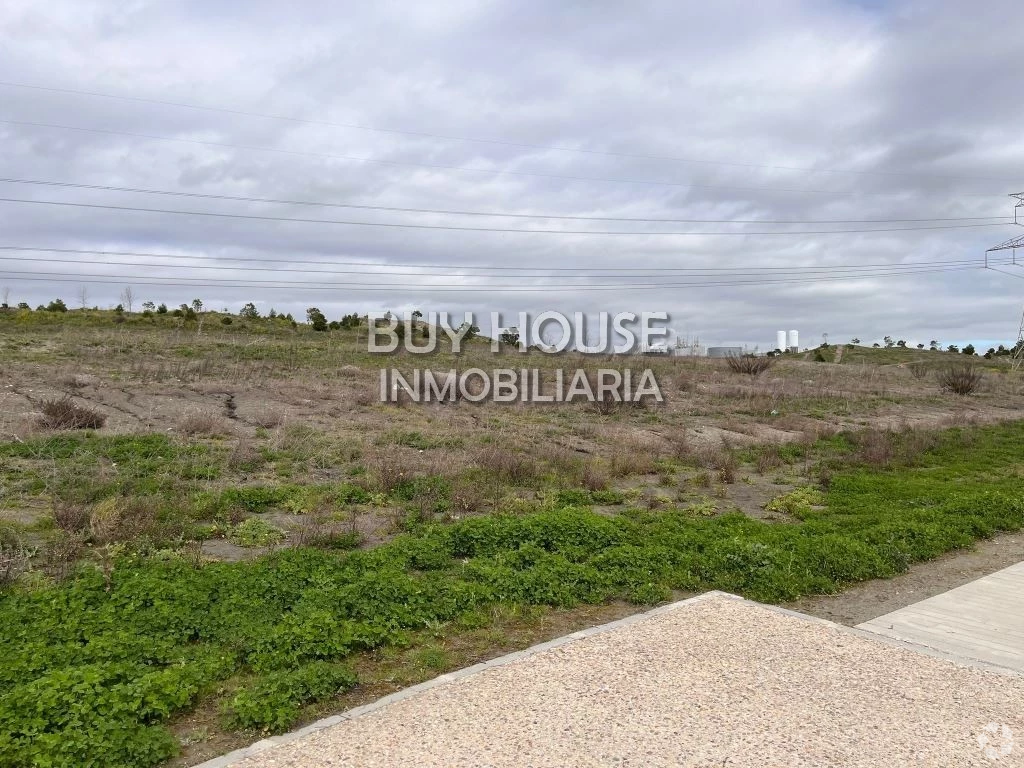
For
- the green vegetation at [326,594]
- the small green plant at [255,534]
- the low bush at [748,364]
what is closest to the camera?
the green vegetation at [326,594]

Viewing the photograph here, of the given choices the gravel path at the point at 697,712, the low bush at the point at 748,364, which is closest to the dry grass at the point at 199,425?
the gravel path at the point at 697,712

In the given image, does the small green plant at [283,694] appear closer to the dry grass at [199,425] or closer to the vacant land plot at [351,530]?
the vacant land plot at [351,530]

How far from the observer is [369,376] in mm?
26531

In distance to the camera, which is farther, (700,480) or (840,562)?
(700,480)

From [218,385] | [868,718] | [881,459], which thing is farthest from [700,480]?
[218,385]

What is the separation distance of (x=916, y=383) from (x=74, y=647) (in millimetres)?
42156

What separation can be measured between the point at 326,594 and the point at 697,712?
3.10m

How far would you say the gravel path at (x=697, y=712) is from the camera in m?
4.03

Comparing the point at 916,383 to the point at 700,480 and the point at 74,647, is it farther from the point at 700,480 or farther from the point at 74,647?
the point at 74,647

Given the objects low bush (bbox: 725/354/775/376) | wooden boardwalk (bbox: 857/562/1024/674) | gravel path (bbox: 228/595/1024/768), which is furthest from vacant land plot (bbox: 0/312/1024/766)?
low bush (bbox: 725/354/775/376)

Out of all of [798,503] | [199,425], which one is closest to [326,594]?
[798,503]

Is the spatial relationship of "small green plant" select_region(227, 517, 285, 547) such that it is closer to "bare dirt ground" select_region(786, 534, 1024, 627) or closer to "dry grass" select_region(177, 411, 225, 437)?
"bare dirt ground" select_region(786, 534, 1024, 627)

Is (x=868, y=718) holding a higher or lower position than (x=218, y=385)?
lower

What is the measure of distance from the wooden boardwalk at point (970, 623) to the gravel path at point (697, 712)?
1.61ft
